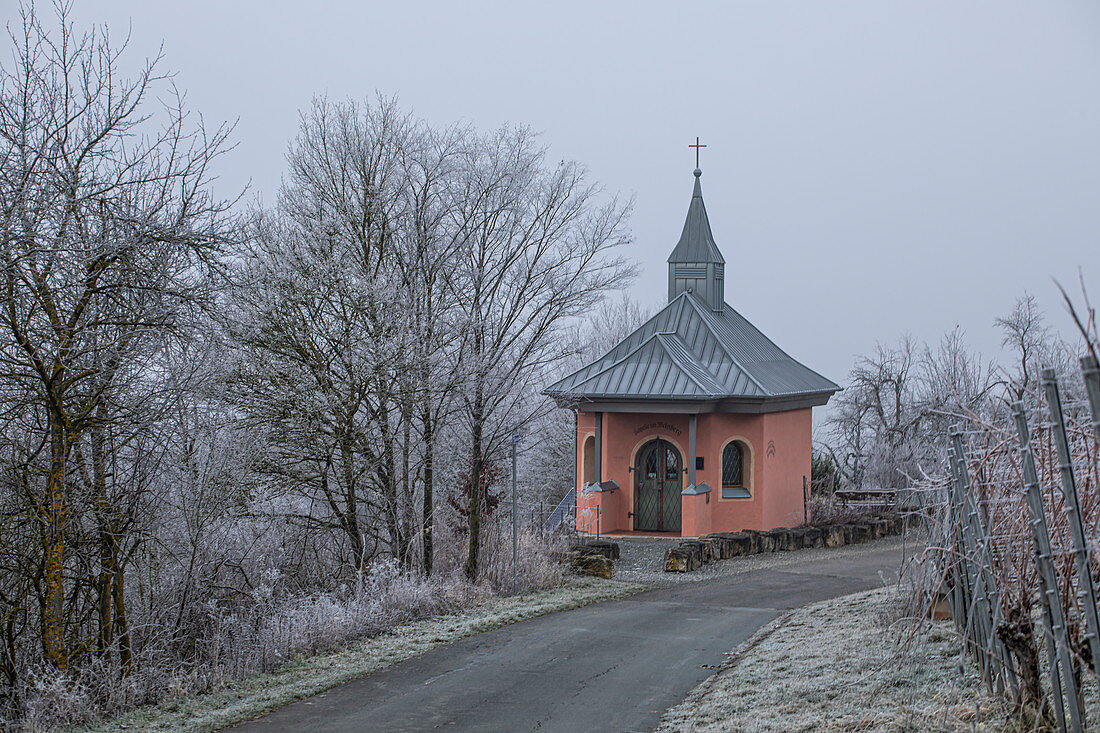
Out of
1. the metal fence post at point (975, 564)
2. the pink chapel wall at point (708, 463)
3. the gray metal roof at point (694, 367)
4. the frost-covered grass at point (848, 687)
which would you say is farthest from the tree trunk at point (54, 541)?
the pink chapel wall at point (708, 463)

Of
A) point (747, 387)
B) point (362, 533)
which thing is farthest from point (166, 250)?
point (747, 387)

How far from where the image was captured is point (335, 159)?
16.8 m

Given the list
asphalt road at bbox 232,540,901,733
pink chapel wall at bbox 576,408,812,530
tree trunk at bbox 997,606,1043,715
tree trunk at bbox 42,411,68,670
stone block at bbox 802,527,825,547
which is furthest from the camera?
pink chapel wall at bbox 576,408,812,530

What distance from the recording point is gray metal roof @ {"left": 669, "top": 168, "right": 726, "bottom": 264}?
1078 inches

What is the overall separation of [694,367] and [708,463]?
2.30 m

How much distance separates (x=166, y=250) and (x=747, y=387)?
53.3ft

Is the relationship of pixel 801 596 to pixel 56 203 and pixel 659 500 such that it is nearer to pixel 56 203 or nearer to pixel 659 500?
pixel 659 500

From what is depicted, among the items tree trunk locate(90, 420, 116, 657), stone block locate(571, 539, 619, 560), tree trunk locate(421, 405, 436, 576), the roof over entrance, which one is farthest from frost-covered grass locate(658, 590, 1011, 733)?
the roof over entrance

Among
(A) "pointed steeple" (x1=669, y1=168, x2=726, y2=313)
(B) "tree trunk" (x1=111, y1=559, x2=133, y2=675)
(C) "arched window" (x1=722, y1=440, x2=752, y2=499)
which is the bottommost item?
(B) "tree trunk" (x1=111, y1=559, x2=133, y2=675)

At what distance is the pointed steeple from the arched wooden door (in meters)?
5.07

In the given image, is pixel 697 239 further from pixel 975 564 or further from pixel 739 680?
pixel 975 564

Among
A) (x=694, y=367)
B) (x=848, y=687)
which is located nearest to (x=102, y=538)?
(x=848, y=687)

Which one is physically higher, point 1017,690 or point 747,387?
point 747,387

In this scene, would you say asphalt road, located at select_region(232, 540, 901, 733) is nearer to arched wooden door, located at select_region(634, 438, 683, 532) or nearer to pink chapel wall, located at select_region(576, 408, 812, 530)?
pink chapel wall, located at select_region(576, 408, 812, 530)
